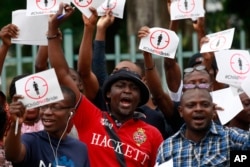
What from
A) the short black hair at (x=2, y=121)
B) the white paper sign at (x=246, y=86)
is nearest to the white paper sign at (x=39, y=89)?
→ the short black hair at (x=2, y=121)

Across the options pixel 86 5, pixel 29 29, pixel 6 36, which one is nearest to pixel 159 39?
pixel 86 5

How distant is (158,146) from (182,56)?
13.5 feet

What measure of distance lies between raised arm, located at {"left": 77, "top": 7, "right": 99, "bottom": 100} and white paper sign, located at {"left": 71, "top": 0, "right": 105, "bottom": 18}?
4 centimetres

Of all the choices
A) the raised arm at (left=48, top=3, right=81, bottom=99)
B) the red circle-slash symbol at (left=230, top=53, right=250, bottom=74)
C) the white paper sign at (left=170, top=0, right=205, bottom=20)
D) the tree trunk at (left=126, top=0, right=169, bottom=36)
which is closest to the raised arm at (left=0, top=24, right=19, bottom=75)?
the raised arm at (left=48, top=3, right=81, bottom=99)

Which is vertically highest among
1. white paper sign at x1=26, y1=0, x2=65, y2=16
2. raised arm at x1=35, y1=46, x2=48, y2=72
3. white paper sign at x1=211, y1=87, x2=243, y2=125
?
white paper sign at x1=26, y1=0, x2=65, y2=16

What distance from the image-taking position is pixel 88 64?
9.21 m

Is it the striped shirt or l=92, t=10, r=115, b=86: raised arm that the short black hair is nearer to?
the striped shirt

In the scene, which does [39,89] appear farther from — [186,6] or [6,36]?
[186,6]

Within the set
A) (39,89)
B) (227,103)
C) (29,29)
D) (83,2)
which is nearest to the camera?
(39,89)

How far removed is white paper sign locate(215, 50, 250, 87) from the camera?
9.18 meters

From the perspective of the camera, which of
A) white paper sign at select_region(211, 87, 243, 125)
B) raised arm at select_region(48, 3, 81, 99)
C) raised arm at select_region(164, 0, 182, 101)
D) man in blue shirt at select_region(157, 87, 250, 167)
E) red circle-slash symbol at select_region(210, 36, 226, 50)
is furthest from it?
raised arm at select_region(164, 0, 182, 101)

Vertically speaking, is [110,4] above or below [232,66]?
above

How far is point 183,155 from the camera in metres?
8.30

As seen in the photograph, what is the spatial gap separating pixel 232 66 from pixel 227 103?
37 cm
